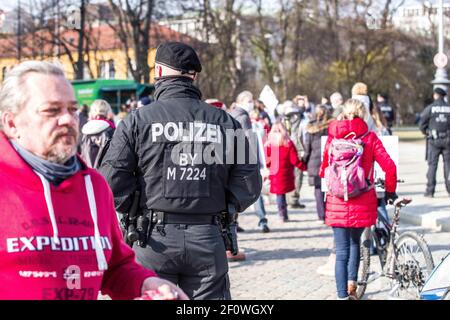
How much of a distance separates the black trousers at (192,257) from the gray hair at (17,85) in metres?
2.06

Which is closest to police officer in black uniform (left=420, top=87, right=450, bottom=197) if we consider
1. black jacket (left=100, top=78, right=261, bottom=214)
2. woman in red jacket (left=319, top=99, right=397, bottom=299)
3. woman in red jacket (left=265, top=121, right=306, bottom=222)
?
woman in red jacket (left=265, top=121, right=306, bottom=222)

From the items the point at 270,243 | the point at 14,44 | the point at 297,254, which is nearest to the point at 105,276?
the point at 297,254

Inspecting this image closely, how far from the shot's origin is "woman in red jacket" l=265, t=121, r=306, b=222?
13688 millimetres

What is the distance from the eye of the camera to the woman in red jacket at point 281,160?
539 inches

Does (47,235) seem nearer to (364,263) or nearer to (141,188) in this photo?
(141,188)

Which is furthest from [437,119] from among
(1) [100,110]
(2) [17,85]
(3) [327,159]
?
(2) [17,85]

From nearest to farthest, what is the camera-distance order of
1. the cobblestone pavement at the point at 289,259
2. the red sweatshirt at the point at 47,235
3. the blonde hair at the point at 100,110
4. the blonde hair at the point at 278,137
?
1. the red sweatshirt at the point at 47,235
2. the cobblestone pavement at the point at 289,259
3. the blonde hair at the point at 100,110
4. the blonde hair at the point at 278,137

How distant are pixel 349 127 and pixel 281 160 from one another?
613cm

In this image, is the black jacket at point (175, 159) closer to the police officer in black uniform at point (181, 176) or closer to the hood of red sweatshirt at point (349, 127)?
the police officer in black uniform at point (181, 176)

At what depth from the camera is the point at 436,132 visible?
16531 mm

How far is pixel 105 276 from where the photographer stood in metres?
3.14

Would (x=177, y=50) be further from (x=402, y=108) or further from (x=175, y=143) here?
(x=402, y=108)

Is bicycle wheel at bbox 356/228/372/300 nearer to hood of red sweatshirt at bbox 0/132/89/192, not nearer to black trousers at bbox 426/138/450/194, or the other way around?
hood of red sweatshirt at bbox 0/132/89/192

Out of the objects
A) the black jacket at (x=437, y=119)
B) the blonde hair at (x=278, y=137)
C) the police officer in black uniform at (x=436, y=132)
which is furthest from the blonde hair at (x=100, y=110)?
the black jacket at (x=437, y=119)
